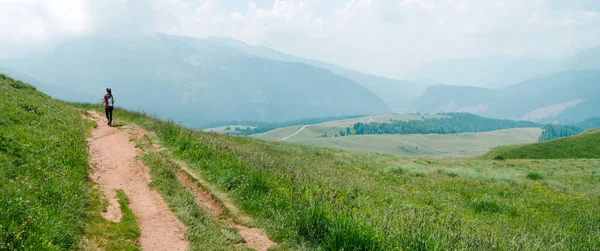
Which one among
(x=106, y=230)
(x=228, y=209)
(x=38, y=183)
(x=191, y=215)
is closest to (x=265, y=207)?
(x=228, y=209)

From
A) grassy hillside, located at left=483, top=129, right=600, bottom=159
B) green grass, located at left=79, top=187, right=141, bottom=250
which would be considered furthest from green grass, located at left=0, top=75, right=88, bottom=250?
grassy hillside, located at left=483, top=129, right=600, bottom=159

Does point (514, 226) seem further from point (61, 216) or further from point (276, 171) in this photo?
point (61, 216)

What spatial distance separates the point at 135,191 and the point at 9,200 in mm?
4465

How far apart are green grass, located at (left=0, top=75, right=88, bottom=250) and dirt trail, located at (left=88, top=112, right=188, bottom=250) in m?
0.81

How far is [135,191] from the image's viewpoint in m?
12.1

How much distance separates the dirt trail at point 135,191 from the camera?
30.0ft

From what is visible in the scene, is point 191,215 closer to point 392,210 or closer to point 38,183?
point 38,183

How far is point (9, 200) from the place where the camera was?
7.74 meters

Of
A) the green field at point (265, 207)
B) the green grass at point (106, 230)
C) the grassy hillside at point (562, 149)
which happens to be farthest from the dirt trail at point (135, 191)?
the grassy hillside at point (562, 149)

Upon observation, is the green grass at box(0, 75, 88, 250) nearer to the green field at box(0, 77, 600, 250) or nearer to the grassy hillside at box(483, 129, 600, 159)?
the green field at box(0, 77, 600, 250)

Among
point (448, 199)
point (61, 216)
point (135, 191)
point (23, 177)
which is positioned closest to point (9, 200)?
point (61, 216)

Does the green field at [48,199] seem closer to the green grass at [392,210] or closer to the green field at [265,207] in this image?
the green field at [265,207]

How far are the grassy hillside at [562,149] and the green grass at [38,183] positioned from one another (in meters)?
63.1

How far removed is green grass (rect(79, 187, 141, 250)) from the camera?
819 centimetres
